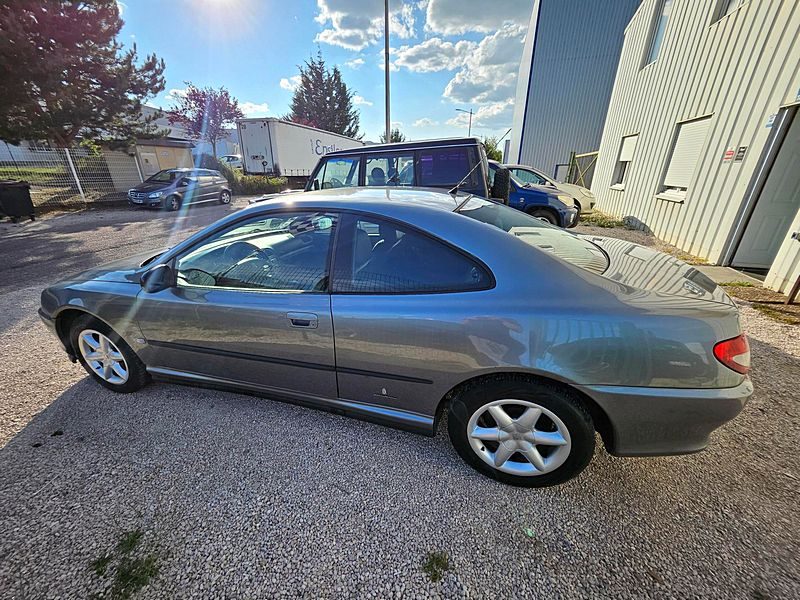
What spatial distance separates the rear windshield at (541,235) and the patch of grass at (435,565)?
1.55 meters

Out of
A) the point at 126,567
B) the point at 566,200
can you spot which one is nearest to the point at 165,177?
the point at 566,200

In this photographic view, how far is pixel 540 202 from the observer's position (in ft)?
25.8

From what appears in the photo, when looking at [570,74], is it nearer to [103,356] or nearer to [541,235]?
[541,235]

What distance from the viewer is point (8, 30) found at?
9711 mm

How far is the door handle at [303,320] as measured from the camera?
1.88 m

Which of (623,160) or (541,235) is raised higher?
(623,160)

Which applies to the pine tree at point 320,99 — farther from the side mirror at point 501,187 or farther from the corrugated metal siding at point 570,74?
the side mirror at point 501,187

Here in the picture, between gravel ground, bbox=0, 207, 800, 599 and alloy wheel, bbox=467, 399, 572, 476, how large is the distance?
0.55ft

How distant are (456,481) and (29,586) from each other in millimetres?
1967

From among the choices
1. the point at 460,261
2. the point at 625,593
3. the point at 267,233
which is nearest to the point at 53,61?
the point at 267,233

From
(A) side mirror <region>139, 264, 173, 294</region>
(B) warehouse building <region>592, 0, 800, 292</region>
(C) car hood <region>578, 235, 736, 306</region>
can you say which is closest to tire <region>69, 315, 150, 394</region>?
(A) side mirror <region>139, 264, 173, 294</region>

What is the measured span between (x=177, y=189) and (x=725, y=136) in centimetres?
1562

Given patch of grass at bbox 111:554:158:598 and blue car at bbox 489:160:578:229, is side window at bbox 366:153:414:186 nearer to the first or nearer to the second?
blue car at bbox 489:160:578:229

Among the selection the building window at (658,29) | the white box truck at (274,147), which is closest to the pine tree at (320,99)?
the white box truck at (274,147)
